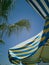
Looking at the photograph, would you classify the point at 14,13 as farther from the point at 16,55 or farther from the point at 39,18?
the point at 16,55

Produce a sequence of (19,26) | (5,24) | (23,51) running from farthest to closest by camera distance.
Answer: (5,24), (19,26), (23,51)

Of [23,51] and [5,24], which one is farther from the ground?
[5,24]

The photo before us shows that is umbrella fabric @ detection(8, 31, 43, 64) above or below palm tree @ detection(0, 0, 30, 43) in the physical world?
below

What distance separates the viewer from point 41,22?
826cm

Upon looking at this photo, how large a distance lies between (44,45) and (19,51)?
3.16 ft

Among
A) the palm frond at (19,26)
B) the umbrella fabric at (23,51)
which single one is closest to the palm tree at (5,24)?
the palm frond at (19,26)

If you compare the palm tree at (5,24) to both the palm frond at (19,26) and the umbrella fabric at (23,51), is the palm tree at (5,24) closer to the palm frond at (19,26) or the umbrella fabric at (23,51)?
the palm frond at (19,26)

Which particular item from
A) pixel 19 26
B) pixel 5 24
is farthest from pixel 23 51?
pixel 5 24

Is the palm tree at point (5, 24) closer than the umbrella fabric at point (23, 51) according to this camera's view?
No

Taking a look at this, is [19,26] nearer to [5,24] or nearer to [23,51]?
[5,24]

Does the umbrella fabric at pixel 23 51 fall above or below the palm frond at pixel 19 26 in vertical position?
below

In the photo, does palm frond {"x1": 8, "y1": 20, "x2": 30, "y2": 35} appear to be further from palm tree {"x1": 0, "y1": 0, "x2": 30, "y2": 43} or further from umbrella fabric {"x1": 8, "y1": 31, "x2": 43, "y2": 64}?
umbrella fabric {"x1": 8, "y1": 31, "x2": 43, "y2": 64}

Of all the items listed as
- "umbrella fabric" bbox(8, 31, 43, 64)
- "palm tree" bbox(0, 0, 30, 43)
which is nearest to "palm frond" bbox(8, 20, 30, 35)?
"palm tree" bbox(0, 0, 30, 43)

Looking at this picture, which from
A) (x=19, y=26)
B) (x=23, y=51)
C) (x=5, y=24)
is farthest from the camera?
(x=5, y=24)
